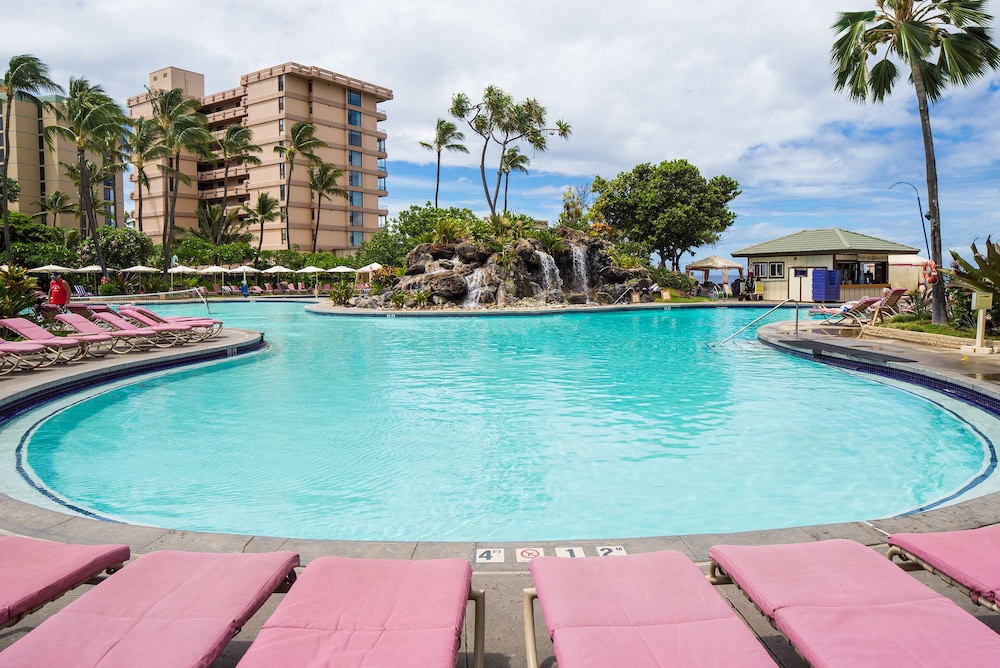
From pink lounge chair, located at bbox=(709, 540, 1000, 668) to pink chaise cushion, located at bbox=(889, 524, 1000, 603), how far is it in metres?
0.22

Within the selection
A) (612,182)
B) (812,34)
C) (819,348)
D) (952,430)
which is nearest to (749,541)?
(952,430)

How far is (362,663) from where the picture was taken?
1911mm

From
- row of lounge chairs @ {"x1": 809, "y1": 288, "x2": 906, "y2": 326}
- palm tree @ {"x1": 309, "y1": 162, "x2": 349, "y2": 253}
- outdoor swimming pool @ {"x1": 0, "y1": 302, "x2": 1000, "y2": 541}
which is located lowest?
outdoor swimming pool @ {"x1": 0, "y1": 302, "x2": 1000, "y2": 541}

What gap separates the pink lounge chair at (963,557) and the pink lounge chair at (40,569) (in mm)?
3493

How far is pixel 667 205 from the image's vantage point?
43344 millimetres

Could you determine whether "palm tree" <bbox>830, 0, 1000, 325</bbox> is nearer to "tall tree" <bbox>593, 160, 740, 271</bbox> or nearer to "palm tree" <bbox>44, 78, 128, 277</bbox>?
"tall tree" <bbox>593, 160, 740, 271</bbox>

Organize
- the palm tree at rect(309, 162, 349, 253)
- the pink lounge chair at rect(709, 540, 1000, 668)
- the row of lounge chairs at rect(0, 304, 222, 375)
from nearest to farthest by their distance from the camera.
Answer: the pink lounge chair at rect(709, 540, 1000, 668), the row of lounge chairs at rect(0, 304, 222, 375), the palm tree at rect(309, 162, 349, 253)

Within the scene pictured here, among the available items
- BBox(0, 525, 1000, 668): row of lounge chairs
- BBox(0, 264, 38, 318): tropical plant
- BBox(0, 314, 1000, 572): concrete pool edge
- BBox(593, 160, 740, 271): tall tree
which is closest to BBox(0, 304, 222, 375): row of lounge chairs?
BBox(0, 264, 38, 318): tropical plant

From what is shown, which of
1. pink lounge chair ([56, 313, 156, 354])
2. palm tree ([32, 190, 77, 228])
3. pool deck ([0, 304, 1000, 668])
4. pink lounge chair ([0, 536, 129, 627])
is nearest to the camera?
pink lounge chair ([0, 536, 129, 627])

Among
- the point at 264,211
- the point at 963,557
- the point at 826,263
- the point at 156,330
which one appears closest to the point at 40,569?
the point at 963,557

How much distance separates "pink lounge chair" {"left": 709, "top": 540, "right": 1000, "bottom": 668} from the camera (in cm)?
192

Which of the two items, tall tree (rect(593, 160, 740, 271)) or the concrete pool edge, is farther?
tall tree (rect(593, 160, 740, 271))

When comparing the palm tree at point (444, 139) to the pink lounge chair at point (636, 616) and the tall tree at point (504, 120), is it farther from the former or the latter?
the pink lounge chair at point (636, 616)

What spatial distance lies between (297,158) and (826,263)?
154ft
